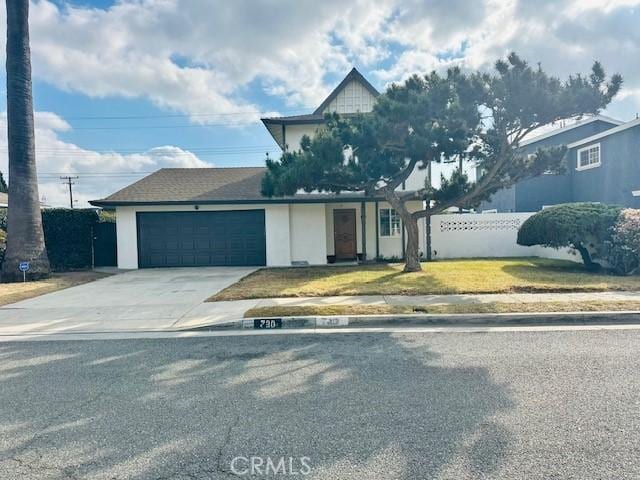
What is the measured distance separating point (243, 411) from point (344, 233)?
45.6 ft

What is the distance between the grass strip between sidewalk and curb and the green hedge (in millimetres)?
11983

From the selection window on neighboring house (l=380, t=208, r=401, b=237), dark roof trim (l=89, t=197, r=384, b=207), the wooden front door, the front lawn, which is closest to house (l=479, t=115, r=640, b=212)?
the front lawn

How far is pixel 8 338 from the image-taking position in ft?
21.1

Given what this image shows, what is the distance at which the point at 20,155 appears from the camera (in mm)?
13117

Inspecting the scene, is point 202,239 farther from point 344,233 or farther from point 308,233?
point 344,233

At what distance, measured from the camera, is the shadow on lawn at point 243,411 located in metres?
2.89

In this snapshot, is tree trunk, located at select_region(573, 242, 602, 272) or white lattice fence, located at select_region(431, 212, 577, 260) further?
white lattice fence, located at select_region(431, 212, 577, 260)

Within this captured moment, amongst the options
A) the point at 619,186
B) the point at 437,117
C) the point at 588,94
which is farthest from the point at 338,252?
the point at 619,186

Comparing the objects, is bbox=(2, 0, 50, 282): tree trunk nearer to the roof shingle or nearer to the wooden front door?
the roof shingle

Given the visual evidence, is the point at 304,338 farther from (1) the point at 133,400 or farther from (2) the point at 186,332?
(1) the point at 133,400

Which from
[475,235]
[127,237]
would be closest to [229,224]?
[127,237]

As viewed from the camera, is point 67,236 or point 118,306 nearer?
point 118,306

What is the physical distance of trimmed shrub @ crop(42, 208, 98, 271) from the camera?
1587 centimetres

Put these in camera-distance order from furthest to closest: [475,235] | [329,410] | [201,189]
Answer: [475,235] → [201,189] → [329,410]
